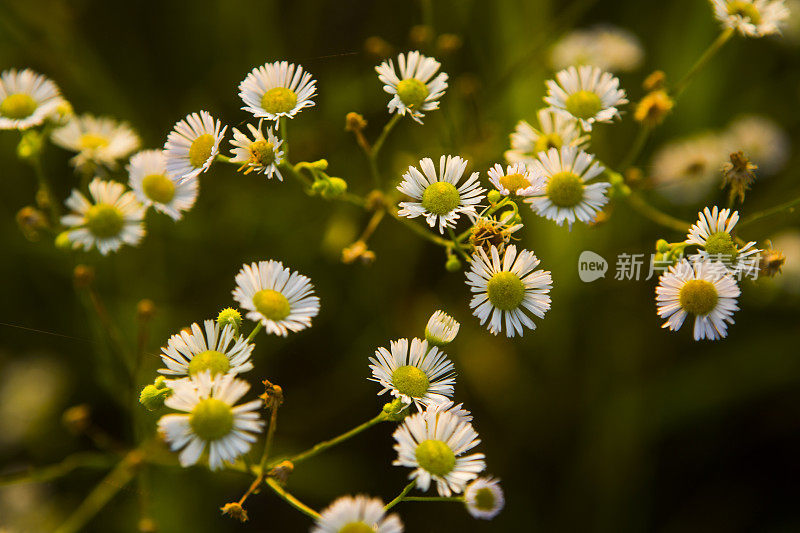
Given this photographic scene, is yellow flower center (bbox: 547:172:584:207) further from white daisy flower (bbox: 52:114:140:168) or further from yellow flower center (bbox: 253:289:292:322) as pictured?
white daisy flower (bbox: 52:114:140:168)

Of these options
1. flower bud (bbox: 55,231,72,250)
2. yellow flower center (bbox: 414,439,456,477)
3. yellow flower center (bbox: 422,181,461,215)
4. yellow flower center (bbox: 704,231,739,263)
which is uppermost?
yellow flower center (bbox: 704,231,739,263)

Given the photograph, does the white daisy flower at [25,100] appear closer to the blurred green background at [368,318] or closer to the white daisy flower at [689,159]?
the blurred green background at [368,318]

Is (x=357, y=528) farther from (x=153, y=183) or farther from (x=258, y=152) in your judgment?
(x=153, y=183)

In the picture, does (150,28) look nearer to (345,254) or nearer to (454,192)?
(345,254)

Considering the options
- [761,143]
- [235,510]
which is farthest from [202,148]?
[761,143]

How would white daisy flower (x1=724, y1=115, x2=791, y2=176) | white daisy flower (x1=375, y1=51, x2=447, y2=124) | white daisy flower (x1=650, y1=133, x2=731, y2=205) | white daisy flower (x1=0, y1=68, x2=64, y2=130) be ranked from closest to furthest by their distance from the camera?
1. white daisy flower (x1=375, y1=51, x2=447, y2=124)
2. white daisy flower (x1=0, y1=68, x2=64, y2=130)
3. white daisy flower (x1=650, y1=133, x2=731, y2=205)
4. white daisy flower (x1=724, y1=115, x2=791, y2=176)

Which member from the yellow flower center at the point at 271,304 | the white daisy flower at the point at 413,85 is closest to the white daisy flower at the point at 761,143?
the white daisy flower at the point at 413,85

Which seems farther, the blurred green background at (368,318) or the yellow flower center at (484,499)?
the blurred green background at (368,318)

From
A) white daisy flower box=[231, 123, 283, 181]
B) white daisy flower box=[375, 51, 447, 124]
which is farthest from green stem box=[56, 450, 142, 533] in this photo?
white daisy flower box=[375, 51, 447, 124]
